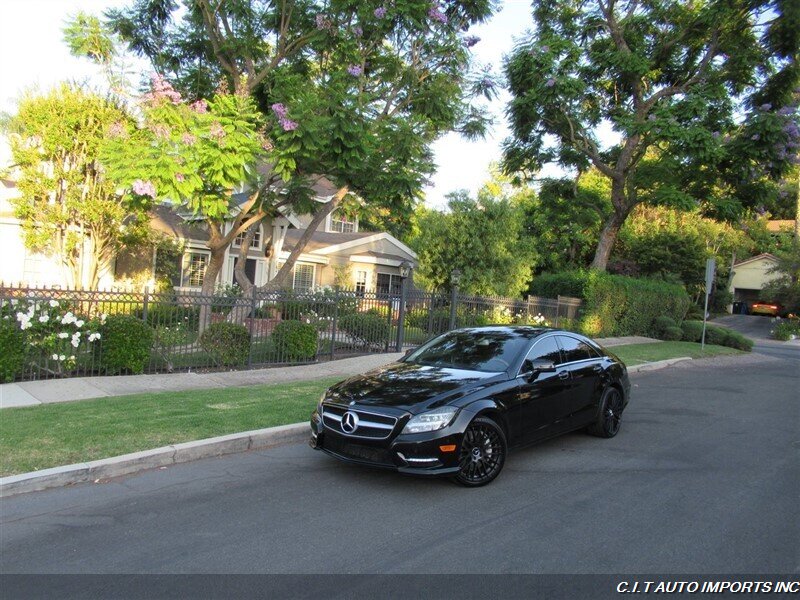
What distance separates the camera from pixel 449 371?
629 cm

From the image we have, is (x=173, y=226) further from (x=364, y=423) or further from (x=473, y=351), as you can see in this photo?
(x=364, y=423)

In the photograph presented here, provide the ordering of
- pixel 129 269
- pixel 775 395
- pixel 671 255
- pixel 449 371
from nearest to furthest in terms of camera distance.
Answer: pixel 449 371 < pixel 775 395 < pixel 129 269 < pixel 671 255

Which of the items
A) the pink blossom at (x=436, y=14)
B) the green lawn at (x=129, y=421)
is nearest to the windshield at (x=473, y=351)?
the green lawn at (x=129, y=421)

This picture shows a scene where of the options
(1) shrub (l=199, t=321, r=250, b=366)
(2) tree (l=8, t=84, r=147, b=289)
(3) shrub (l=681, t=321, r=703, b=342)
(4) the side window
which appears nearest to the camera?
(4) the side window

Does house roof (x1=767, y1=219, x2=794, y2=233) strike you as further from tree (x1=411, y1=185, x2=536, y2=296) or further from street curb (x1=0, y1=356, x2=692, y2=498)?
street curb (x1=0, y1=356, x2=692, y2=498)

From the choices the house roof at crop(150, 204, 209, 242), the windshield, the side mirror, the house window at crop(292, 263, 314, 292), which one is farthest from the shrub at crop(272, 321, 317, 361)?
the house window at crop(292, 263, 314, 292)

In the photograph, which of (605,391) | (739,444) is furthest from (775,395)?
(605,391)

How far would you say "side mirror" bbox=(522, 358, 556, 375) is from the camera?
6.27 m

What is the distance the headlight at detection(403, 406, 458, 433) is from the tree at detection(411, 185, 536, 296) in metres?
14.7

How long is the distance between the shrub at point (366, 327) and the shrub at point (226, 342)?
3.04 metres

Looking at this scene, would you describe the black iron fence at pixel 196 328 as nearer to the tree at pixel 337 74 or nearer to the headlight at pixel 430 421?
the tree at pixel 337 74

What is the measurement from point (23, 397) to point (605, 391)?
818cm

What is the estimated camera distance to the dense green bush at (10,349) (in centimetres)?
913

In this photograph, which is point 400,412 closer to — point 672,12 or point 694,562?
point 694,562
